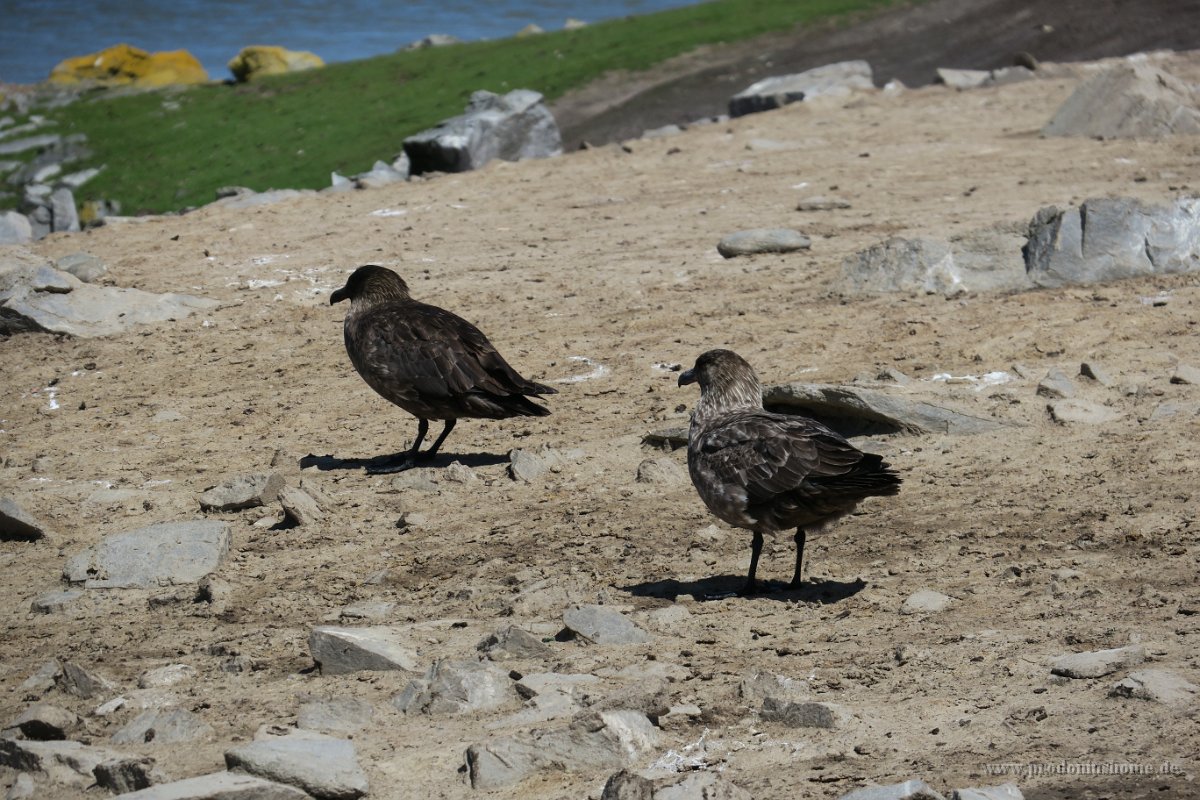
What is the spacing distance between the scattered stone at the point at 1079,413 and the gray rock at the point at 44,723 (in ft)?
18.0

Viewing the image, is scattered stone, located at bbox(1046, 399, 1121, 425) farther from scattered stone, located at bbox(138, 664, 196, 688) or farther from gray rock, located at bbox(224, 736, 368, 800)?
gray rock, located at bbox(224, 736, 368, 800)

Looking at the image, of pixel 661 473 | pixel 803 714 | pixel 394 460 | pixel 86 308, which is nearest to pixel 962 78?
pixel 86 308

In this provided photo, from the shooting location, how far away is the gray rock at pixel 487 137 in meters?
18.1

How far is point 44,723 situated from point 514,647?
5.67 feet

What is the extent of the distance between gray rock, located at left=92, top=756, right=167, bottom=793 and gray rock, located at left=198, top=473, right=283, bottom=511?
346 centimetres

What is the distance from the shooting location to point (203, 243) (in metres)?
14.2

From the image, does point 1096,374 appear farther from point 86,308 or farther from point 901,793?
point 86,308

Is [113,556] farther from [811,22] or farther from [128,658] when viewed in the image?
[811,22]

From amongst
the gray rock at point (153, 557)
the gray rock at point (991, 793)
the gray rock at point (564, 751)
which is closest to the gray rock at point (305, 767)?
the gray rock at point (564, 751)

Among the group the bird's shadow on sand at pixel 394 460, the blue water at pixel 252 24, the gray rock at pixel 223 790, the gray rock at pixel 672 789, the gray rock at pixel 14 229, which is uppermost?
the blue water at pixel 252 24

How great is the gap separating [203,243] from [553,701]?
32.0 ft

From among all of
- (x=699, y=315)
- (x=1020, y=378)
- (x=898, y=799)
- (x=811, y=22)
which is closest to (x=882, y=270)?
(x=699, y=315)

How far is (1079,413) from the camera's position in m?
8.54

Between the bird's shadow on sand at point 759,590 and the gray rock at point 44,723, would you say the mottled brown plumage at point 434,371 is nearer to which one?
the bird's shadow on sand at point 759,590
